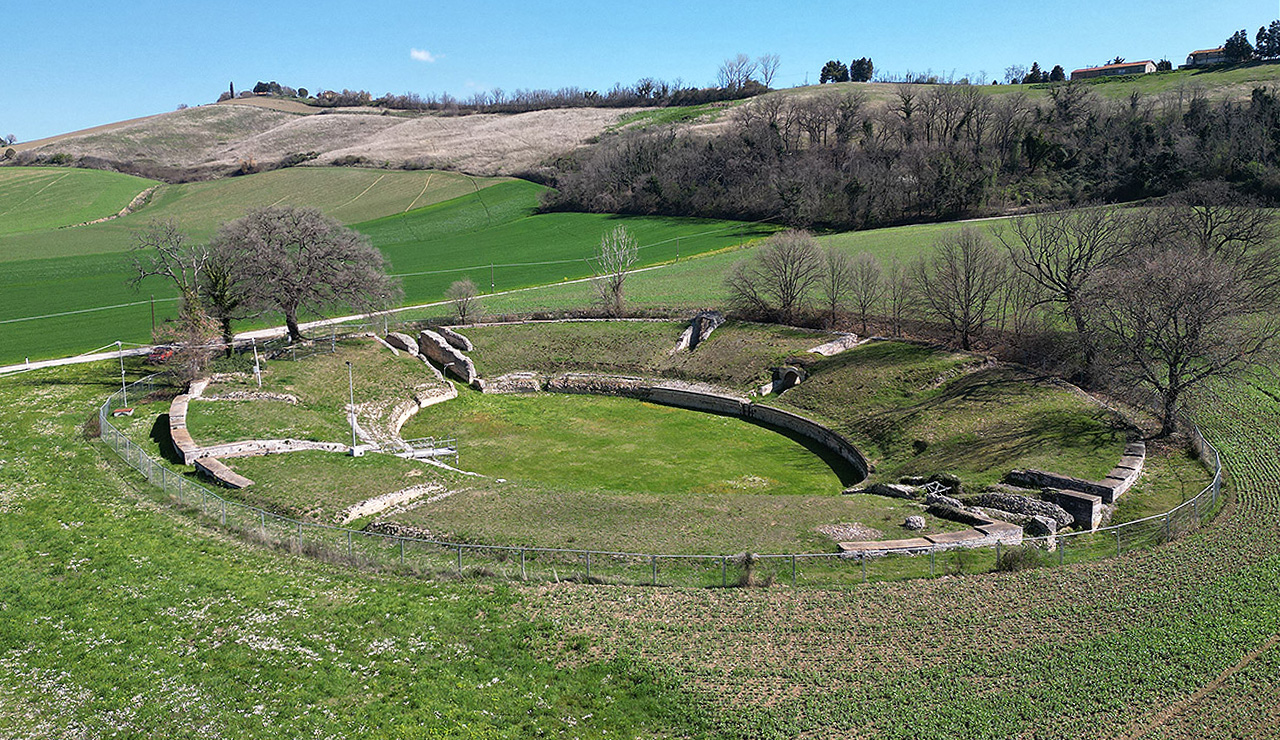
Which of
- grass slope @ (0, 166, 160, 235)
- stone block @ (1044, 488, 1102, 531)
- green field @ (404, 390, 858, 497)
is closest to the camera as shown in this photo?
stone block @ (1044, 488, 1102, 531)

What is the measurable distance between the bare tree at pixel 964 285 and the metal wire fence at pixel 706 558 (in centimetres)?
2258

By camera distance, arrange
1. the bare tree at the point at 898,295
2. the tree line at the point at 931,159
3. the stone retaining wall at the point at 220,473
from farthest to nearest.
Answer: the tree line at the point at 931,159 → the bare tree at the point at 898,295 → the stone retaining wall at the point at 220,473

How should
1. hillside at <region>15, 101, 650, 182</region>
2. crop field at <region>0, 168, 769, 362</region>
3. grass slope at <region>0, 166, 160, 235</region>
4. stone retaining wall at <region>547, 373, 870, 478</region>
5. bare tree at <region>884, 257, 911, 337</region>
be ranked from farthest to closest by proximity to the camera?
hillside at <region>15, 101, 650, 182</region>
grass slope at <region>0, 166, 160, 235</region>
crop field at <region>0, 168, 769, 362</region>
bare tree at <region>884, 257, 911, 337</region>
stone retaining wall at <region>547, 373, 870, 478</region>

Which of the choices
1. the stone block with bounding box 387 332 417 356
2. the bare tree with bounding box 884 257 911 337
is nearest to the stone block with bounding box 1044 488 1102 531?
the bare tree with bounding box 884 257 911 337

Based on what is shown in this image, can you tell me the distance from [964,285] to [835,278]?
10.5 metres

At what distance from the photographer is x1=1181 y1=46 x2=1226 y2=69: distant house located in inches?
6069

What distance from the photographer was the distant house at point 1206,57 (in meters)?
154

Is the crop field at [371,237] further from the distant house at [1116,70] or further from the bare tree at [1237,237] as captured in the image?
the distant house at [1116,70]

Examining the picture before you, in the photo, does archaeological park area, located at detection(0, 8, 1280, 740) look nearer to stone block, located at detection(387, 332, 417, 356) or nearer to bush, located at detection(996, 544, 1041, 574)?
bush, located at detection(996, 544, 1041, 574)

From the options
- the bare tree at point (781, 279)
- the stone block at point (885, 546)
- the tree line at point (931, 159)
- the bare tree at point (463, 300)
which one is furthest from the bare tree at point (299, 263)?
the tree line at point (931, 159)

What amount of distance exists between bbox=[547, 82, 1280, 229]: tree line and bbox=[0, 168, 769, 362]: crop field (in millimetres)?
6757

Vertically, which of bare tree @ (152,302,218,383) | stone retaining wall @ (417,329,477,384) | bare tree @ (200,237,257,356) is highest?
bare tree @ (200,237,257,356)

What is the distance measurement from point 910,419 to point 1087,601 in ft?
64.4

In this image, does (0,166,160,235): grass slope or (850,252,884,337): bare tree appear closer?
(850,252,884,337): bare tree
